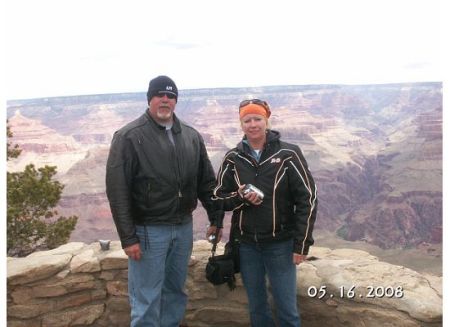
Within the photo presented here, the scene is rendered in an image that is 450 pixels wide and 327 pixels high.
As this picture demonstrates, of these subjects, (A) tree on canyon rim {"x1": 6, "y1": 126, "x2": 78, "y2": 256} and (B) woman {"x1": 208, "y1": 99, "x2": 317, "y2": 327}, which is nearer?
(B) woman {"x1": 208, "y1": 99, "x2": 317, "y2": 327}

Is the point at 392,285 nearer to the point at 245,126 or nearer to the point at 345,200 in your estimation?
the point at 245,126

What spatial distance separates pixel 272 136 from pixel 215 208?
0.63m

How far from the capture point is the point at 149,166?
2553 millimetres

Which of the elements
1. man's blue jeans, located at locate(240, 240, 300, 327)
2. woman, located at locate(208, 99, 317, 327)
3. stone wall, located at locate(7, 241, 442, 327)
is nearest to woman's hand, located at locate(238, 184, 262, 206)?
woman, located at locate(208, 99, 317, 327)

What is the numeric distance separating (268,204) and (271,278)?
0.48 m

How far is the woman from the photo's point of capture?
254cm

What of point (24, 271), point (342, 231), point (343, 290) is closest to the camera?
point (343, 290)

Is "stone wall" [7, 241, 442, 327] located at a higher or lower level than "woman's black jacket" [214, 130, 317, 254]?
lower

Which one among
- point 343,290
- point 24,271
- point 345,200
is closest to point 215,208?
point 343,290

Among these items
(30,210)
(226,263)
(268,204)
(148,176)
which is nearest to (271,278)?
(226,263)
